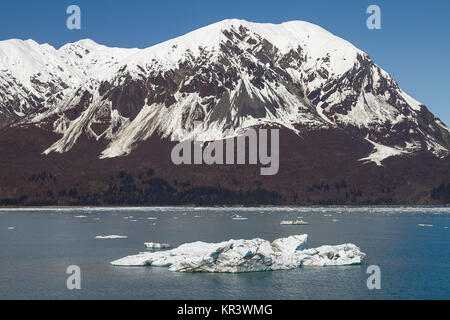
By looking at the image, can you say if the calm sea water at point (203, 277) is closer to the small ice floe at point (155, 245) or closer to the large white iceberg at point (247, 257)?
the large white iceberg at point (247, 257)

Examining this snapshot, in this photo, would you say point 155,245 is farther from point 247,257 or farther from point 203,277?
point 203,277

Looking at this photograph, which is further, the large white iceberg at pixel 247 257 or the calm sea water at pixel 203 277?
the large white iceberg at pixel 247 257

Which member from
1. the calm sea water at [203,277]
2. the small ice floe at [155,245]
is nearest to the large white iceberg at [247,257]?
the calm sea water at [203,277]

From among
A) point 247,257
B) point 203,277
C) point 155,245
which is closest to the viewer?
point 203,277

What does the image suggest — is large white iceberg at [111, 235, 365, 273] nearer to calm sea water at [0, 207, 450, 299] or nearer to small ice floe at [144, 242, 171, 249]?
calm sea water at [0, 207, 450, 299]

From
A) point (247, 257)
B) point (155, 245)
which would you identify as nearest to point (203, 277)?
point (247, 257)

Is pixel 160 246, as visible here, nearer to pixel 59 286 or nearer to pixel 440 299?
pixel 59 286

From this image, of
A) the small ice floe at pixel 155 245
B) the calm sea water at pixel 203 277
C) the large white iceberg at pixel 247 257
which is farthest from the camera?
the small ice floe at pixel 155 245
